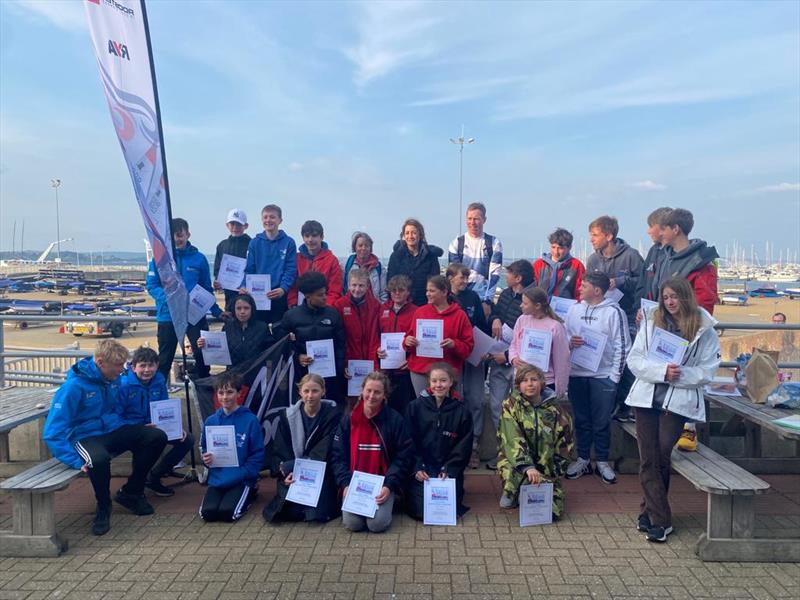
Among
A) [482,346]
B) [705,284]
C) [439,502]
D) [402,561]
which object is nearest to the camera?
[402,561]

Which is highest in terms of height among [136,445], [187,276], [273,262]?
[273,262]

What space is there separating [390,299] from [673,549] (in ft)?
10.2

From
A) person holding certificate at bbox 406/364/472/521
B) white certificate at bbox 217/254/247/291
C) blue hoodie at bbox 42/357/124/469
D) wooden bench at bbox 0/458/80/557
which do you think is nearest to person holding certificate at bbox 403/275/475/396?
person holding certificate at bbox 406/364/472/521

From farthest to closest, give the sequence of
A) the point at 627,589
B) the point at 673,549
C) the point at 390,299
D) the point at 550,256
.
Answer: the point at 550,256, the point at 390,299, the point at 673,549, the point at 627,589

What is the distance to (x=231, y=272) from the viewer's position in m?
6.29

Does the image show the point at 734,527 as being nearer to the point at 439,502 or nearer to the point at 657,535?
the point at 657,535

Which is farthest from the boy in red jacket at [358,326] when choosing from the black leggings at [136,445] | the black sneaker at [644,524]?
the black sneaker at [644,524]

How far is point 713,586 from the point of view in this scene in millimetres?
3775

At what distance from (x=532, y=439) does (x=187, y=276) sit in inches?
149

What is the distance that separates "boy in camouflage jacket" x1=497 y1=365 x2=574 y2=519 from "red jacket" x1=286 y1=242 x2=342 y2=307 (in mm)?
2321

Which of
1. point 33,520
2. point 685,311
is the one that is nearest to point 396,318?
point 685,311

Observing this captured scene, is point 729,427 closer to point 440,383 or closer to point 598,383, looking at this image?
point 598,383

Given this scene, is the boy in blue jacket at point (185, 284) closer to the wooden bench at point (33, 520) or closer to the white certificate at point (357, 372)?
the white certificate at point (357, 372)

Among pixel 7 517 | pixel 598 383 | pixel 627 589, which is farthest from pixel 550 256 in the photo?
pixel 7 517
